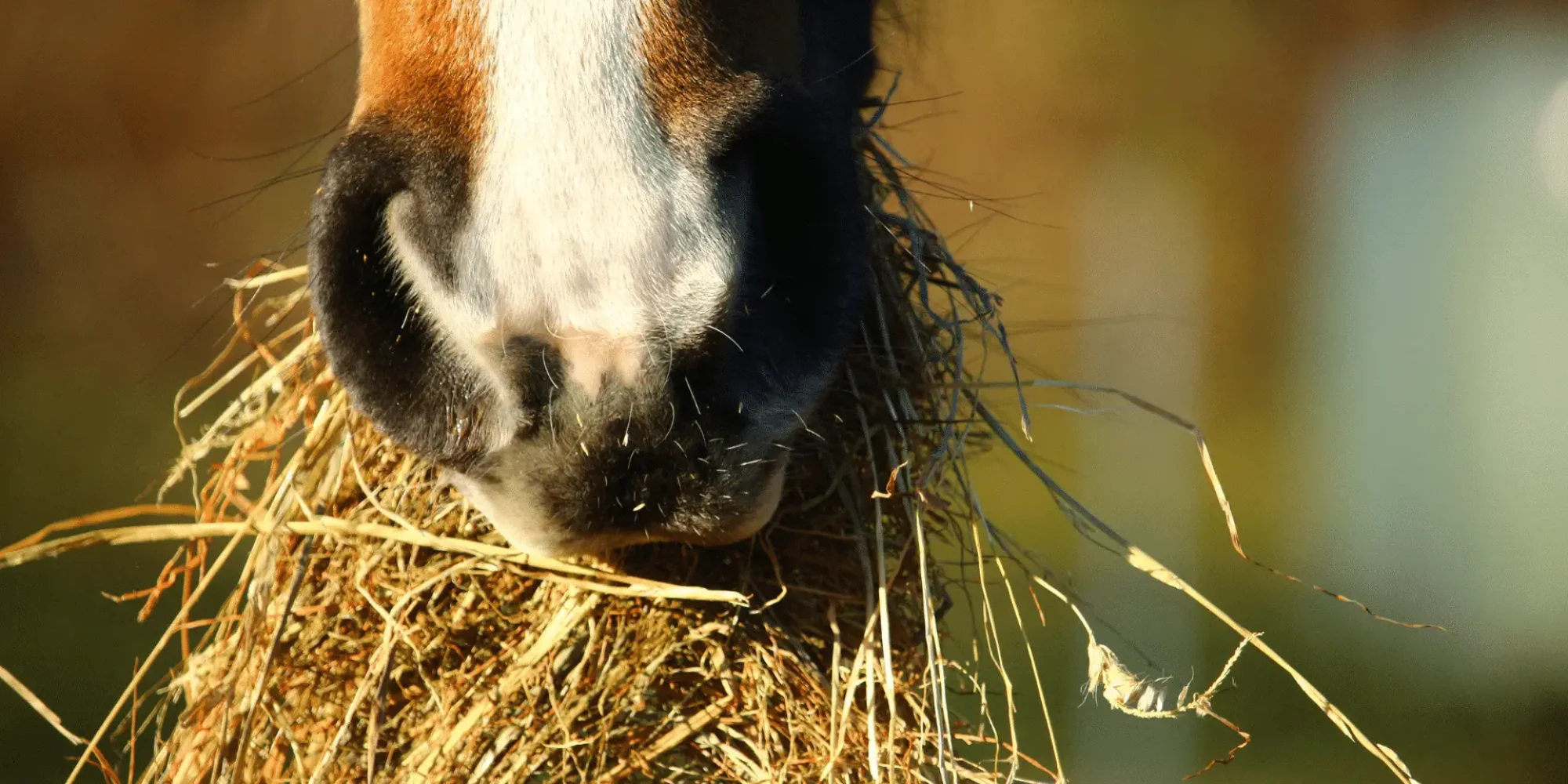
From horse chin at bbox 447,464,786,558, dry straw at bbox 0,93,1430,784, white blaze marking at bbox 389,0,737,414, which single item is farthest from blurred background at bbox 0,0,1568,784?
white blaze marking at bbox 389,0,737,414

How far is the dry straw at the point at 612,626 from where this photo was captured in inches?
34.2

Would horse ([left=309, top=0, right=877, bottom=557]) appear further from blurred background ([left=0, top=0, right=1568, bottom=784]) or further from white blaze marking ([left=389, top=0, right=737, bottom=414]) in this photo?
blurred background ([left=0, top=0, right=1568, bottom=784])

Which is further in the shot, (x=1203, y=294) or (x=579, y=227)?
(x=1203, y=294)

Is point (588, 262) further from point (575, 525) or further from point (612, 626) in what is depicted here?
point (612, 626)

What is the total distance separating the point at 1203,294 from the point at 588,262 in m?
4.70

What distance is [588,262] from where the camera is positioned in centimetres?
65

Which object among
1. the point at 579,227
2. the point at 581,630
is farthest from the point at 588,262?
the point at 581,630

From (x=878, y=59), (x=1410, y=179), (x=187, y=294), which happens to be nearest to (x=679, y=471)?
(x=878, y=59)

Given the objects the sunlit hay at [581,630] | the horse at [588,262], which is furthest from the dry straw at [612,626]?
the horse at [588,262]

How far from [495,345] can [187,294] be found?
16.4 ft

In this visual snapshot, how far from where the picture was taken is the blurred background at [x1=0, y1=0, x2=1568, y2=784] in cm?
360

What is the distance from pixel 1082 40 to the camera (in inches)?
204

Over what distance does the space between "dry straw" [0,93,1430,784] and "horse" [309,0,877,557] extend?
146mm

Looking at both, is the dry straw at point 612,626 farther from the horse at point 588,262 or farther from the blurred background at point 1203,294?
the blurred background at point 1203,294
